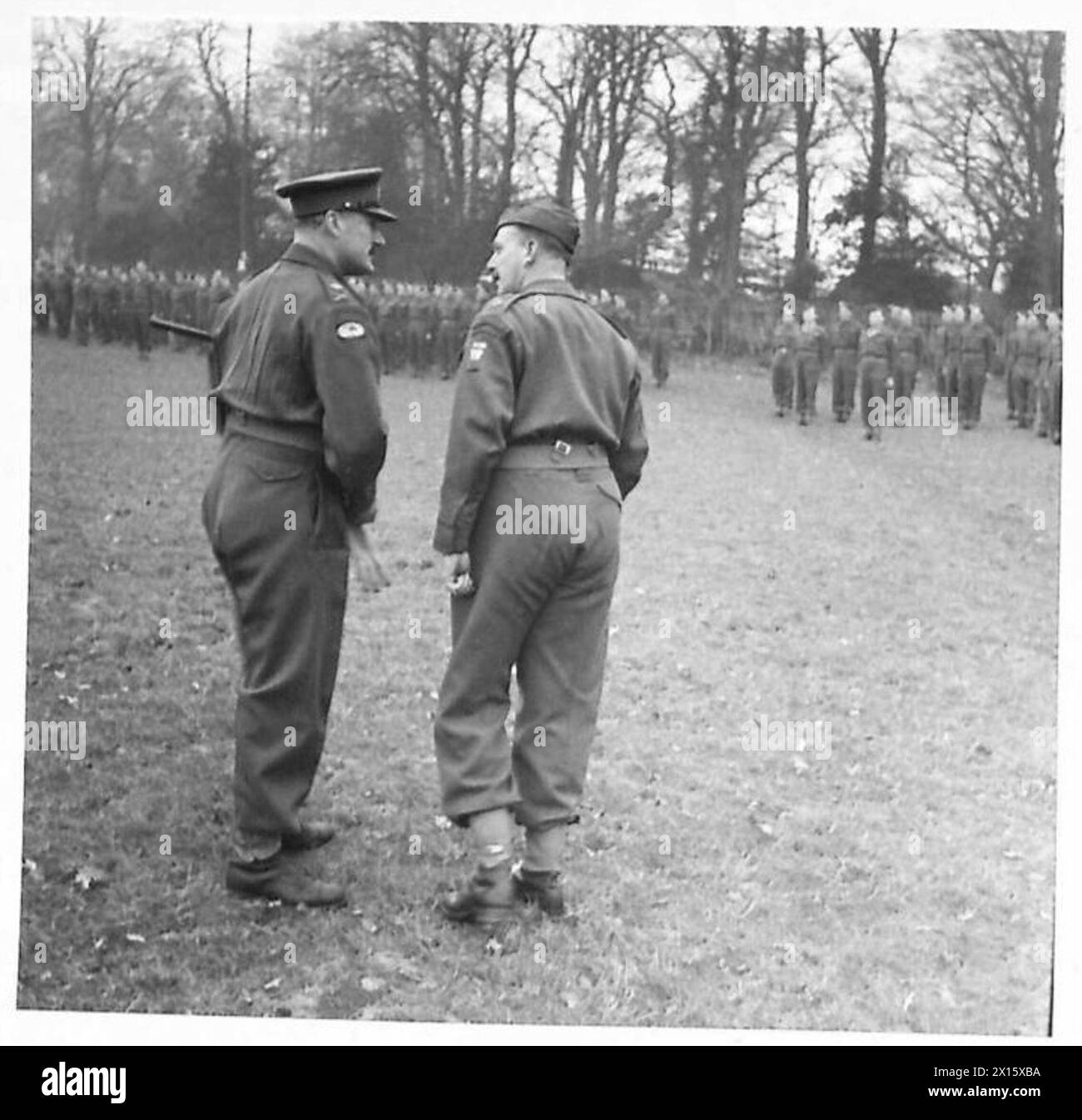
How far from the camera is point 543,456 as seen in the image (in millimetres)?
2771

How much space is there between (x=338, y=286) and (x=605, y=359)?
0.60 m

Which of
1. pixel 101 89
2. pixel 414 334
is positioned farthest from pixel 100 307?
pixel 414 334

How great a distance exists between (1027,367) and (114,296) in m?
2.37

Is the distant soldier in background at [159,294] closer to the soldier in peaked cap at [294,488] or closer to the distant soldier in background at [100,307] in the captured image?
the distant soldier in background at [100,307]

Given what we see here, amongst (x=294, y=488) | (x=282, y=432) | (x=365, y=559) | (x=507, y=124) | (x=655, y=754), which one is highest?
(x=507, y=124)

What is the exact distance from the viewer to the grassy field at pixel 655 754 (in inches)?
117

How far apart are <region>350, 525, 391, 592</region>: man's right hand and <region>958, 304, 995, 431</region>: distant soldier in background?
63.2 inches

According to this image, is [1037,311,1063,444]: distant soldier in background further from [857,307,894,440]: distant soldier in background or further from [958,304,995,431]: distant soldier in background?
[857,307,894,440]: distant soldier in background

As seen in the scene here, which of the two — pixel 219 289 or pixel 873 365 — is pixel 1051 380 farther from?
pixel 219 289

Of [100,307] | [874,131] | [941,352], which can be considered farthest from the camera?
[941,352]

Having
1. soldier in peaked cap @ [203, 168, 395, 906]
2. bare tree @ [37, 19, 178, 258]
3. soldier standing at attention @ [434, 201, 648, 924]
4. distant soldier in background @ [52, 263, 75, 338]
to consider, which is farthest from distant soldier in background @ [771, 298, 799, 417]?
distant soldier in background @ [52, 263, 75, 338]

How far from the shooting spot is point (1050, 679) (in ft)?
10.8

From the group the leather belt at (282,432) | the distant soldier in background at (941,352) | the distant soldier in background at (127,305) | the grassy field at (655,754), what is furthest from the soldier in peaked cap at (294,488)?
the distant soldier in background at (941,352)
